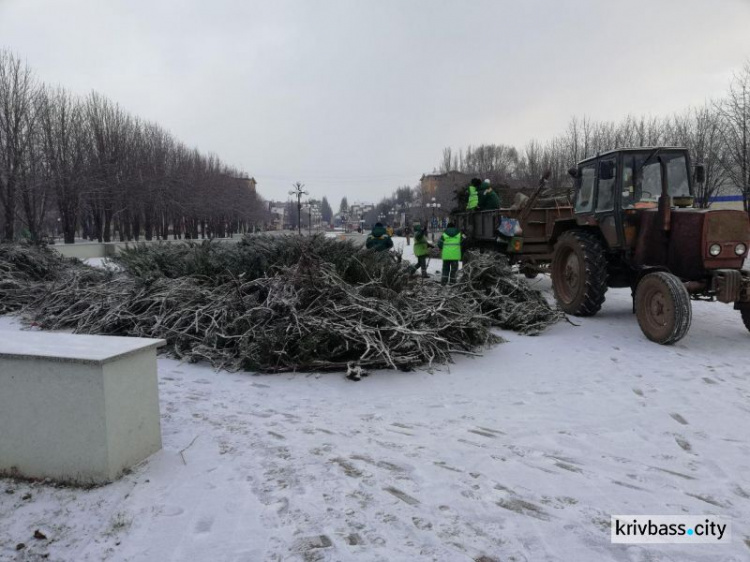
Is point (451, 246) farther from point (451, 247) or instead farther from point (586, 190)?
point (586, 190)

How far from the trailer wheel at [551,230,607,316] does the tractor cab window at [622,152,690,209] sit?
0.89m

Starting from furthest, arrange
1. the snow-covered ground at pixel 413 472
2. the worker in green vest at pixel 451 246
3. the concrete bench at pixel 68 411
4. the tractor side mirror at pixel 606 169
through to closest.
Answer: the worker in green vest at pixel 451 246 → the tractor side mirror at pixel 606 169 → the concrete bench at pixel 68 411 → the snow-covered ground at pixel 413 472

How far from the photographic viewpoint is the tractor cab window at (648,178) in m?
7.36

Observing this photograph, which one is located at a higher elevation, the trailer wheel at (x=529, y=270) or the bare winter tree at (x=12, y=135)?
the bare winter tree at (x=12, y=135)

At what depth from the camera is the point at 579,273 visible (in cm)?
809

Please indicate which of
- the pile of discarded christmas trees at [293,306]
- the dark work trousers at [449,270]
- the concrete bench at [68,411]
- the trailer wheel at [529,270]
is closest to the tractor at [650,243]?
the pile of discarded christmas trees at [293,306]

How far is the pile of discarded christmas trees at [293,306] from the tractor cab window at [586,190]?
5.53ft

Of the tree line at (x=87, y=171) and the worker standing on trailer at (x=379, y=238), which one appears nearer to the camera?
the worker standing on trailer at (x=379, y=238)

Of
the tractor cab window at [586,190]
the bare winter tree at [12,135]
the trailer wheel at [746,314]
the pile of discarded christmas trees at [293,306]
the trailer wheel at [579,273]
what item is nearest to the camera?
the pile of discarded christmas trees at [293,306]

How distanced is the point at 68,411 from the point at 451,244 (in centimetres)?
869

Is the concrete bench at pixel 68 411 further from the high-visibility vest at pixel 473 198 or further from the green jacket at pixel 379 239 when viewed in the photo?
the high-visibility vest at pixel 473 198

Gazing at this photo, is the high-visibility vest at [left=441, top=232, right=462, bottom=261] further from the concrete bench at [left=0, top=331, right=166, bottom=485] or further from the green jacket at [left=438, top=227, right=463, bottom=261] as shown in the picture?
the concrete bench at [left=0, top=331, right=166, bottom=485]

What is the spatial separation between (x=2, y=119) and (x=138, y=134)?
14303 millimetres

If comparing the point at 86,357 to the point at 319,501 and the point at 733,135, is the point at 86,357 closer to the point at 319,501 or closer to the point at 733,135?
the point at 319,501
